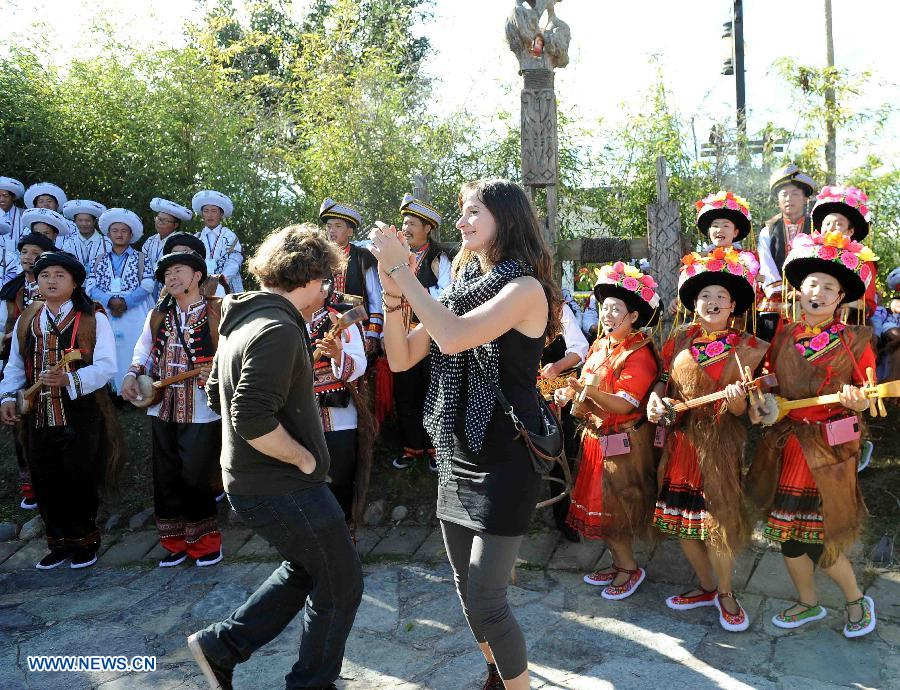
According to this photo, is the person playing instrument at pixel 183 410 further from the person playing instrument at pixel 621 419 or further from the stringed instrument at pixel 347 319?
the person playing instrument at pixel 621 419

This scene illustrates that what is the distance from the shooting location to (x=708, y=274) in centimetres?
387

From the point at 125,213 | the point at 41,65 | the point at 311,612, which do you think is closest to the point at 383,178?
the point at 125,213

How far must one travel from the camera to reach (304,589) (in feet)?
10.0

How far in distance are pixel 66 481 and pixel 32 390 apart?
1.99ft

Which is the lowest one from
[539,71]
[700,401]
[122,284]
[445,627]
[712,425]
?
[445,627]

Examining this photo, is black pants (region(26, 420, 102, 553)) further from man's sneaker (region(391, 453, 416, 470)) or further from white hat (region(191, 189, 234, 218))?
white hat (region(191, 189, 234, 218))

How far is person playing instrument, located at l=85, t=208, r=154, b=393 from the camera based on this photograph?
23.3ft

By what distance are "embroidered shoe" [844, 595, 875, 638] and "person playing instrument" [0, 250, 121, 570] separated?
14.1 feet

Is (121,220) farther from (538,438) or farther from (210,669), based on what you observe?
(538,438)

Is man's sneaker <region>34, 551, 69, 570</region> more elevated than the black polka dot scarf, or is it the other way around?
the black polka dot scarf

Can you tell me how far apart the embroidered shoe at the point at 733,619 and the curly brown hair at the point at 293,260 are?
7.97 ft

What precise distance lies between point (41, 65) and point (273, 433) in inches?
339

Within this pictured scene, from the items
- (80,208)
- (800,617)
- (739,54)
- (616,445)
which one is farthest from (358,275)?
(739,54)

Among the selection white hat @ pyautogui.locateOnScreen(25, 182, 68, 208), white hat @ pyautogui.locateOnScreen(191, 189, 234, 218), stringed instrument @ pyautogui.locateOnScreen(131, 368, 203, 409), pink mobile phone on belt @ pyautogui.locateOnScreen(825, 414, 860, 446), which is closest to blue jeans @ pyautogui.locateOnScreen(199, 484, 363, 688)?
stringed instrument @ pyautogui.locateOnScreen(131, 368, 203, 409)
